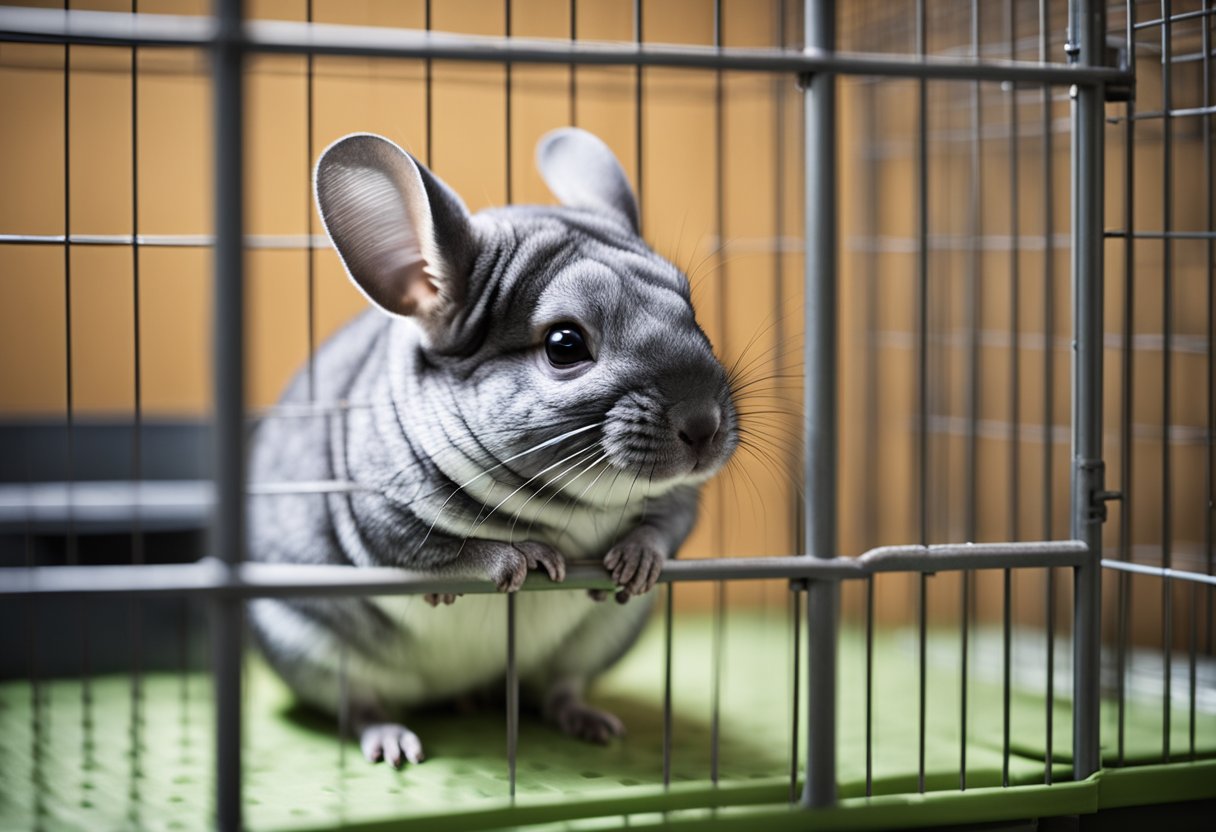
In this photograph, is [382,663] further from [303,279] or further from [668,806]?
[303,279]

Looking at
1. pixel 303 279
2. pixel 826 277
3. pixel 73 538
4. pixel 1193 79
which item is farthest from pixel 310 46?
pixel 1193 79

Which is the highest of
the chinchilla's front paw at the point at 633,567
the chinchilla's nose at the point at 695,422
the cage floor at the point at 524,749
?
the chinchilla's nose at the point at 695,422

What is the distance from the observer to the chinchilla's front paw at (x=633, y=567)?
1.88 metres

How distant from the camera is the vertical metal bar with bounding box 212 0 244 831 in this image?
1539mm

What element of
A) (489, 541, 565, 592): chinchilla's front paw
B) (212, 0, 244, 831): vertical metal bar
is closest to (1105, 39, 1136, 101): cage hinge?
(489, 541, 565, 592): chinchilla's front paw

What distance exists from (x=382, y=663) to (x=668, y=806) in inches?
27.0

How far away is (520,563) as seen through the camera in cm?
182

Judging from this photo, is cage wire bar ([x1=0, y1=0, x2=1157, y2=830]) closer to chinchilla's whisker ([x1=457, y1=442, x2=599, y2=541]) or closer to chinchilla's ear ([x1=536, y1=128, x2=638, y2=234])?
chinchilla's whisker ([x1=457, y1=442, x2=599, y2=541])

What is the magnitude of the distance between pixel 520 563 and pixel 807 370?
1.77ft

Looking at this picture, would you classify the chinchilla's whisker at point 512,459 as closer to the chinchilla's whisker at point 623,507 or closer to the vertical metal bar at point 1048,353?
the chinchilla's whisker at point 623,507

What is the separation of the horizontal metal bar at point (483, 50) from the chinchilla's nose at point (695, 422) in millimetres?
506

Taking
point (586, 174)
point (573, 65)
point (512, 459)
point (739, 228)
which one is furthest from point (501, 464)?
point (739, 228)

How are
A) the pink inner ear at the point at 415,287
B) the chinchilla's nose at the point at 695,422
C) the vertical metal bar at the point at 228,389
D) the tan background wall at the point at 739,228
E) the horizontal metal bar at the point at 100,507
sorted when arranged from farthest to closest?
the tan background wall at the point at 739,228 → the horizontal metal bar at the point at 100,507 → the pink inner ear at the point at 415,287 → the chinchilla's nose at the point at 695,422 → the vertical metal bar at the point at 228,389

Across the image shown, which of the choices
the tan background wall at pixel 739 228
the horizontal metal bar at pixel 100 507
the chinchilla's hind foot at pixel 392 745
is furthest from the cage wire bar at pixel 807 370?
the tan background wall at pixel 739 228
